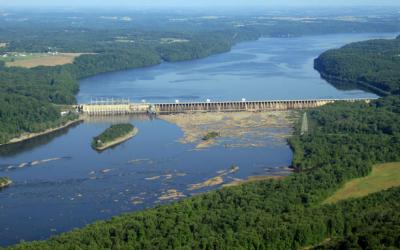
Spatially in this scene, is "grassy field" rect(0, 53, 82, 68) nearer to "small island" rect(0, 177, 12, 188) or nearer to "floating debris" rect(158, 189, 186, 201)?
"small island" rect(0, 177, 12, 188)

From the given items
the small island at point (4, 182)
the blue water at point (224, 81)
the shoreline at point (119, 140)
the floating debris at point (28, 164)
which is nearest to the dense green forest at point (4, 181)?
the small island at point (4, 182)

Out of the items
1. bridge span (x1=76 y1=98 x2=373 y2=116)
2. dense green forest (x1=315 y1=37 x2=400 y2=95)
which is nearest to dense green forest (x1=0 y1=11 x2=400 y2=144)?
bridge span (x1=76 y1=98 x2=373 y2=116)

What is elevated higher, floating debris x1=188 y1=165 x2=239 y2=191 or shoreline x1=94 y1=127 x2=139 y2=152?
floating debris x1=188 y1=165 x2=239 y2=191

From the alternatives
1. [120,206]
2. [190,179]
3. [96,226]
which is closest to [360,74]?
[190,179]

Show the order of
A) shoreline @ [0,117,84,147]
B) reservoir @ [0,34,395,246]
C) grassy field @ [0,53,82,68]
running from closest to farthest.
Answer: reservoir @ [0,34,395,246], shoreline @ [0,117,84,147], grassy field @ [0,53,82,68]

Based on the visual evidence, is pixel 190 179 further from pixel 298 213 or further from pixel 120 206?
pixel 298 213

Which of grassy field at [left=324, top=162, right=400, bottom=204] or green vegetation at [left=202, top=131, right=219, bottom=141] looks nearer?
grassy field at [left=324, top=162, right=400, bottom=204]

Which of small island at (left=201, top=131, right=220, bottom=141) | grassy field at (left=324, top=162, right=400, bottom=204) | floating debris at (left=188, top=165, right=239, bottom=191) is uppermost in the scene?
grassy field at (left=324, top=162, right=400, bottom=204)
